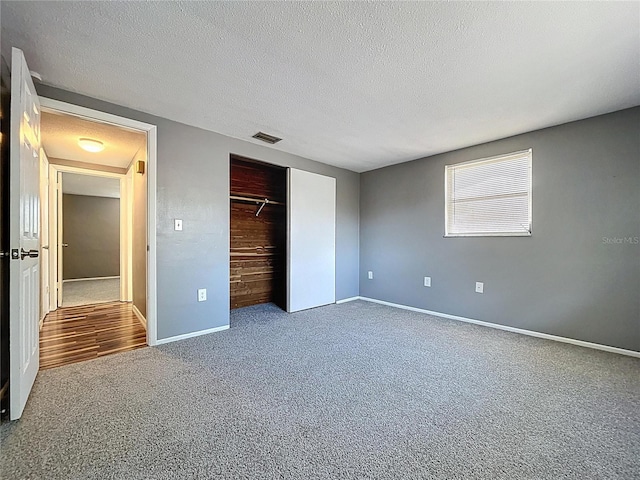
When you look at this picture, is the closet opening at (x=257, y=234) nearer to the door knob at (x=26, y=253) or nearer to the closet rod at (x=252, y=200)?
the closet rod at (x=252, y=200)

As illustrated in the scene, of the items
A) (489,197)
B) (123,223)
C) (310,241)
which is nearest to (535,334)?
(489,197)

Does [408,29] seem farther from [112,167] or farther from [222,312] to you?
[112,167]

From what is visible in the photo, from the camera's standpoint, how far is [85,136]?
316 centimetres

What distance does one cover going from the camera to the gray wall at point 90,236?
718cm

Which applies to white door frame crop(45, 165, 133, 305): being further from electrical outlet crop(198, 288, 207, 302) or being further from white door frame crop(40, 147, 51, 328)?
electrical outlet crop(198, 288, 207, 302)

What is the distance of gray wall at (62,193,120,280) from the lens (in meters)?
7.18

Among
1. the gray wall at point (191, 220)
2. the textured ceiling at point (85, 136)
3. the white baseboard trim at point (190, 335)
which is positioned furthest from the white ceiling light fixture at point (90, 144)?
the white baseboard trim at point (190, 335)

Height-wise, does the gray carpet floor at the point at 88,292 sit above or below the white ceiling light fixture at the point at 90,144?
below

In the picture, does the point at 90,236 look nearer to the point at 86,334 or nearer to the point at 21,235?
the point at 86,334

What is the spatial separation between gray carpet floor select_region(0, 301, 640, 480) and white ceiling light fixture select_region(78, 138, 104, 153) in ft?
7.99

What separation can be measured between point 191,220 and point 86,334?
168cm

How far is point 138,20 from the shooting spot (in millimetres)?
1538

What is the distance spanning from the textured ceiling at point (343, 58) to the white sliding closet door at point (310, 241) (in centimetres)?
130

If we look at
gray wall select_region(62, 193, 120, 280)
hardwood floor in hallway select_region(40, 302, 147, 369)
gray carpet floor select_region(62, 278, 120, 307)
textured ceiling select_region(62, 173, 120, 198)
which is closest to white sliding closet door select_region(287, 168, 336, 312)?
hardwood floor in hallway select_region(40, 302, 147, 369)
